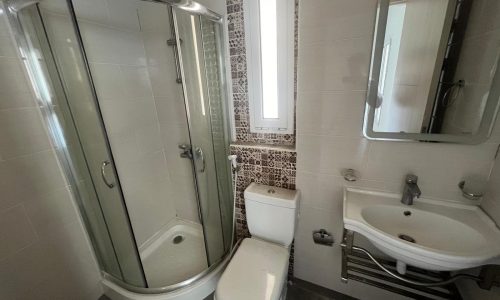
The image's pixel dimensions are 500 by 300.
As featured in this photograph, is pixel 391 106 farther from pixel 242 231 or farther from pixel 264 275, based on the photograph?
pixel 242 231

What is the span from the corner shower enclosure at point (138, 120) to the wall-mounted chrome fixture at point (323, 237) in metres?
0.70

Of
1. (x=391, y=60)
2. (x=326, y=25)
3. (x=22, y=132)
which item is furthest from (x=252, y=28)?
(x=22, y=132)

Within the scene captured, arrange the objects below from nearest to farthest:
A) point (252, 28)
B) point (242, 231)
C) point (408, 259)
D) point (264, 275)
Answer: point (408, 259)
point (264, 275)
point (252, 28)
point (242, 231)

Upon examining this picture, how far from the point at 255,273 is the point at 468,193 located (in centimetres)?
114

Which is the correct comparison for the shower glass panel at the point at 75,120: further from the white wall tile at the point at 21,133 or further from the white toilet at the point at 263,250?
the white toilet at the point at 263,250

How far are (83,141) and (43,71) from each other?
40cm

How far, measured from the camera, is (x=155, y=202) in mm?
1864

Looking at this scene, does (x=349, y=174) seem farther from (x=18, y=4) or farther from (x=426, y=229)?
(x=18, y=4)

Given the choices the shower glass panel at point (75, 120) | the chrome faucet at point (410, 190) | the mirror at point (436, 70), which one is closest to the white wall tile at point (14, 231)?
the shower glass panel at point (75, 120)

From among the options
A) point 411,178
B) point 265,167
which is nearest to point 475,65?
point 411,178

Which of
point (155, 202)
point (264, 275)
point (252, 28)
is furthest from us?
point (155, 202)

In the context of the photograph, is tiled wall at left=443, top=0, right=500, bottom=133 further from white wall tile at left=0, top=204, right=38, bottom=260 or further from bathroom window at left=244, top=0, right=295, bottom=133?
white wall tile at left=0, top=204, right=38, bottom=260

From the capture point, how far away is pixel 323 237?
1.33 metres

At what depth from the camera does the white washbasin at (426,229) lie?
0.75 m
